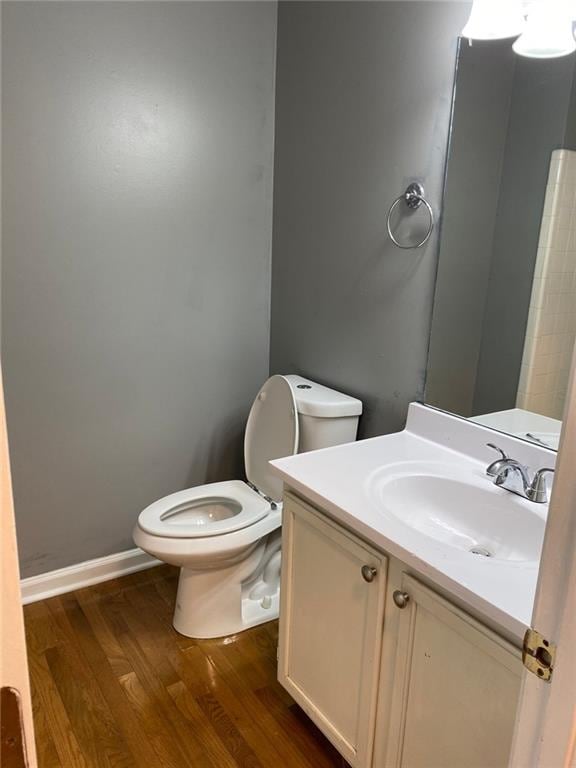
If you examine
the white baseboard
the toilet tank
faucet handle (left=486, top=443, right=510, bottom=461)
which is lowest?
the white baseboard

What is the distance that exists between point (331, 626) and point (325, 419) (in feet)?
2.36

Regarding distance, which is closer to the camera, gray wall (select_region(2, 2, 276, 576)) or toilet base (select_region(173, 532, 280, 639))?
gray wall (select_region(2, 2, 276, 576))

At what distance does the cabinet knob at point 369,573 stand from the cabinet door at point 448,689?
0.16 feet

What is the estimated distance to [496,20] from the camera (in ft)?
4.74

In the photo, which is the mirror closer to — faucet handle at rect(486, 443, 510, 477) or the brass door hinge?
faucet handle at rect(486, 443, 510, 477)

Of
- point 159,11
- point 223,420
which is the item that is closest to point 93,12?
point 159,11

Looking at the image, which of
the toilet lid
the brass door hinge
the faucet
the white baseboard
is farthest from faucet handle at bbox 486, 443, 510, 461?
the white baseboard

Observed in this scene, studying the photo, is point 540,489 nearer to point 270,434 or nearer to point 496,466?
point 496,466

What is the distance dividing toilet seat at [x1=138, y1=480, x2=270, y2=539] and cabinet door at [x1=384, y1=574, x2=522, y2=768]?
81cm

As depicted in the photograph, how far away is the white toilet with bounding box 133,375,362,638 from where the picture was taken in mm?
1905

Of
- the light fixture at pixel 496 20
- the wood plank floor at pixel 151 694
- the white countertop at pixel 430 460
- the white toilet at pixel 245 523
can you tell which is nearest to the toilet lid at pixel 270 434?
the white toilet at pixel 245 523

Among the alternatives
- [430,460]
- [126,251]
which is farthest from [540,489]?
[126,251]

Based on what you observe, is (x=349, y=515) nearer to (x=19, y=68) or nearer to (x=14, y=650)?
(x=14, y=650)

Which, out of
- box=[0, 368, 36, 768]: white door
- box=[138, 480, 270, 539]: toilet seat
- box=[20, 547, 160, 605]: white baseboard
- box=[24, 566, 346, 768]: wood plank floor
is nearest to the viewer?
box=[0, 368, 36, 768]: white door
